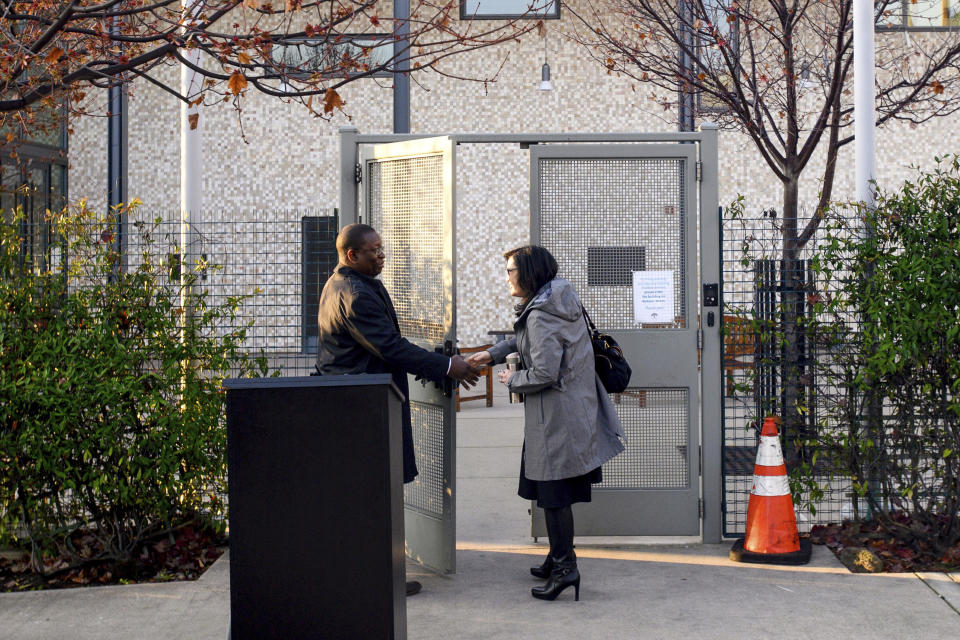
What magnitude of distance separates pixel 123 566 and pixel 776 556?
3.65 metres

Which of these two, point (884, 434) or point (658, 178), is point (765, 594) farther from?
point (658, 178)

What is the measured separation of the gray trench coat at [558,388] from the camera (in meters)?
5.15

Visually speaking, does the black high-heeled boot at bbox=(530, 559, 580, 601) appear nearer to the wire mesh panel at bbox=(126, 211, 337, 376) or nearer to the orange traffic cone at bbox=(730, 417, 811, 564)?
the orange traffic cone at bbox=(730, 417, 811, 564)

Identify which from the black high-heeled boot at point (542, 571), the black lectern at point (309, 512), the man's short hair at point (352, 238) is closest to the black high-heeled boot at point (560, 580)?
the black high-heeled boot at point (542, 571)

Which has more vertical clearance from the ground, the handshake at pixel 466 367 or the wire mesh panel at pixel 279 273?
the wire mesh panel at pixel 279 273

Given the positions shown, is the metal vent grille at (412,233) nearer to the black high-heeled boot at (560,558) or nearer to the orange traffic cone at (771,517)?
the black high-heeled boot at (560,558)

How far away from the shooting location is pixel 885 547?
6035 mm

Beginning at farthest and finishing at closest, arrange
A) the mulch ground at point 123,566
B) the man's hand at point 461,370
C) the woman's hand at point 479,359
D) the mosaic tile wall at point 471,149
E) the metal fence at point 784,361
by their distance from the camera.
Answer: the mosaic tile wall at point 471,149, the metal fence at point 784,361, the mulch ground at point 123,566, the woman's hand at point 479,359, the man's hand at point 461,370

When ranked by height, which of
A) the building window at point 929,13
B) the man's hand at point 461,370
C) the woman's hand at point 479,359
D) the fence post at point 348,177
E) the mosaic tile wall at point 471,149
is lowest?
the man's hand at point 461,370

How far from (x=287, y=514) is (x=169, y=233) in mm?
3540

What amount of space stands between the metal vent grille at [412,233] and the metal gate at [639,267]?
0.71m

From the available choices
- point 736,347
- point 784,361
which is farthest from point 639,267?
point 784,361

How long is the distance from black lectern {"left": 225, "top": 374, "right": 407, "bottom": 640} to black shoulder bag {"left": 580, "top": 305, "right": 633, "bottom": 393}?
2414 mm

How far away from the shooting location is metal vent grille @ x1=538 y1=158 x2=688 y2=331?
635 cm
